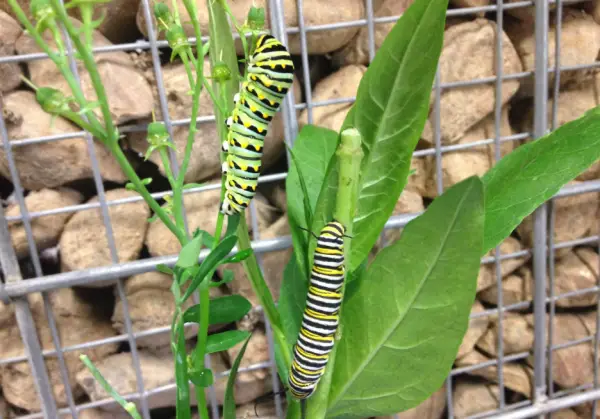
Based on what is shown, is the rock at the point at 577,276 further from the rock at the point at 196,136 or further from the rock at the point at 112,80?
the rock at the point at 112,80

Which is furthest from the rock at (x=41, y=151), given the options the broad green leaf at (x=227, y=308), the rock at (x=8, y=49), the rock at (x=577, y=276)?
the rock at (x=577, y=276)

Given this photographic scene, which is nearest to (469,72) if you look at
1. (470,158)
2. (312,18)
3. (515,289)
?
(470,158)

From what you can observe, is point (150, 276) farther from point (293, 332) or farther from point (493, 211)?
A: point (493, 211)

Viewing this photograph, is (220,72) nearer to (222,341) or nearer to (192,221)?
(222,341)

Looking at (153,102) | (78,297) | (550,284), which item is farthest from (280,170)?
(550,284)

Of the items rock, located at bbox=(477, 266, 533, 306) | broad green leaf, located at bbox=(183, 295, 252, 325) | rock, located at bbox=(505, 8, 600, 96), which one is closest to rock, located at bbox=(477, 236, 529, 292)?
rock, located at bbox=(477, 266, 533, 306)
